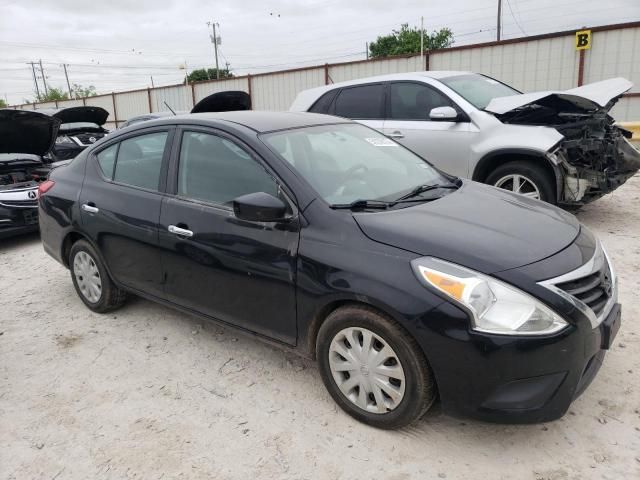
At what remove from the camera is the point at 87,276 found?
4.27 m

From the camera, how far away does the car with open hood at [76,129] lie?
9250 mm

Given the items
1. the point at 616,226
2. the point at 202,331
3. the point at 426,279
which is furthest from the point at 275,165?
the point at 616,226

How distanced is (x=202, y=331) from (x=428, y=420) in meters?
1.87

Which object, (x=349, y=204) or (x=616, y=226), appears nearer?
(x=349, y=204)

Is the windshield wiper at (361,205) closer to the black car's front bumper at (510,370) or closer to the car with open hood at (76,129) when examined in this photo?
the black car's front bumper at (510,370)

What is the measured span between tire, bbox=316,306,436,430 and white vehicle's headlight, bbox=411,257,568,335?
33cm

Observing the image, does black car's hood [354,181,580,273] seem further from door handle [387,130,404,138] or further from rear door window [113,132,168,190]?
door handle [387,130,404,138]

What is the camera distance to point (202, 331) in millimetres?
3898

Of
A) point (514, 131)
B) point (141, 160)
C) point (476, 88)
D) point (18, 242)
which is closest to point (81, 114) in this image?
point (18, 242)

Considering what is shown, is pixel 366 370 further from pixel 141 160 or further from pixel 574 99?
pixel 574 99

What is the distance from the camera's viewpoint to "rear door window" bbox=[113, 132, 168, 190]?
11.9 ft

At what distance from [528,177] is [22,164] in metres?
6.35

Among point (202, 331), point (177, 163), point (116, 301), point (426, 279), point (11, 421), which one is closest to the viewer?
point (426, 279)

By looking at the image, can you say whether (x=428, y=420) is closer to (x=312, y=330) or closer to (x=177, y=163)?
(x=312, y=330)
